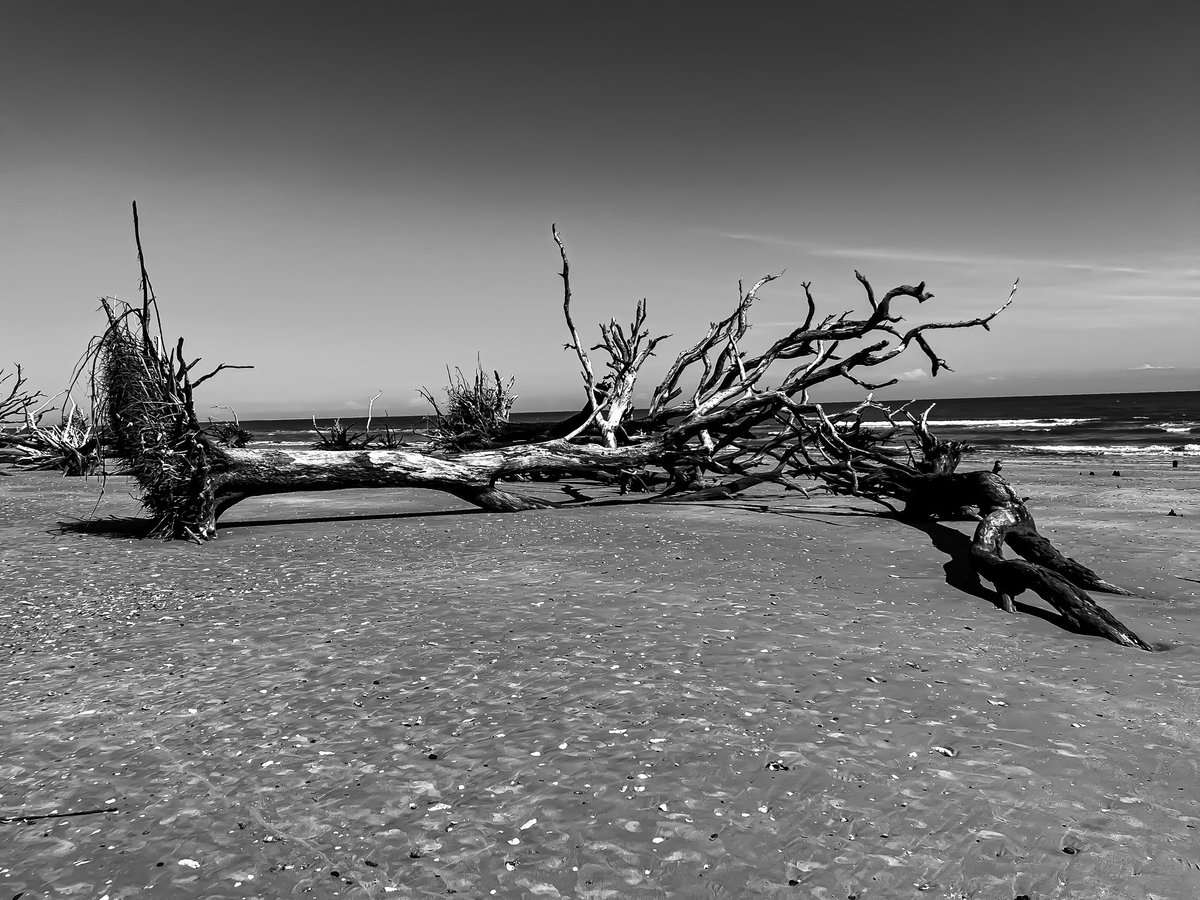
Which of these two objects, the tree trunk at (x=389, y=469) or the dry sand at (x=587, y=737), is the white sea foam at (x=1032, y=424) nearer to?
the tree trunk at (x=389, y=469)

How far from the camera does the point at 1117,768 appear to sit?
9.45ft

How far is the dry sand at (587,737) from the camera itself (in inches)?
92.0

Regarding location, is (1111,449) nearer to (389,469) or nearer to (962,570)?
(962,570)

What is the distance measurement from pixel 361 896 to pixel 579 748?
1007mm

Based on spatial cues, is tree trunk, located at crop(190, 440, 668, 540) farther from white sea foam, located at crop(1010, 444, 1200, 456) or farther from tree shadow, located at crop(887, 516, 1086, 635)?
white sea foam, located at crop(1010, 444, 1200, 456)

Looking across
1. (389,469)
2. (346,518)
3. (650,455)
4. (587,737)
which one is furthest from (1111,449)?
(587,737)

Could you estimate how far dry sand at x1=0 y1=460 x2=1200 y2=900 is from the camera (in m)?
2.34

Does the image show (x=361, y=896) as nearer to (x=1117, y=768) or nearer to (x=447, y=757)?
(x=447, y=757)

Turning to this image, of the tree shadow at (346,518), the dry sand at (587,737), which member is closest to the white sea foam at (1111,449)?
the dry sand at (587,737)

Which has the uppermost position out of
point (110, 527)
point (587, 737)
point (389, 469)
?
point (389, 469)

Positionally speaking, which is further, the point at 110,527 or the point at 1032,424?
the point at 1032,424

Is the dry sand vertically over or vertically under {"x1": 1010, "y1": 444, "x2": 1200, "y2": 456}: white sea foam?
over

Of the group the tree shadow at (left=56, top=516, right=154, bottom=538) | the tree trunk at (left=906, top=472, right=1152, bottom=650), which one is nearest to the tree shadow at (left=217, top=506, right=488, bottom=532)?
the tree shadow at (left=56, top=516, right=154, bottom=538)

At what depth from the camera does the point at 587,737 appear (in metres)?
3.12
